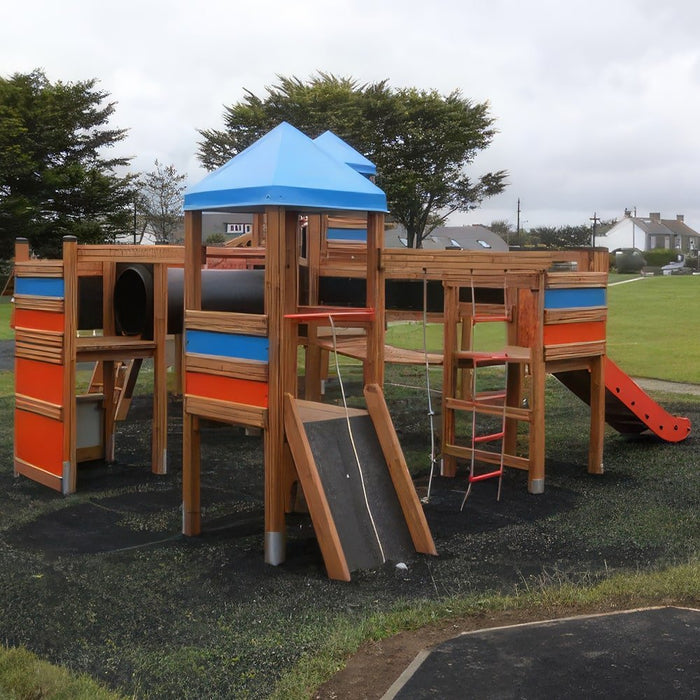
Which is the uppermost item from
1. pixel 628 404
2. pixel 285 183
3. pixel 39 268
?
pixel 285 183

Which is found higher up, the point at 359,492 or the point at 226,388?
the point at 226,388

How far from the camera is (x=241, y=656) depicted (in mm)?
4980

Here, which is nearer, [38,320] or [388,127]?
[38,320]

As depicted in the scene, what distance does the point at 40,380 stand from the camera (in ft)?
31.4

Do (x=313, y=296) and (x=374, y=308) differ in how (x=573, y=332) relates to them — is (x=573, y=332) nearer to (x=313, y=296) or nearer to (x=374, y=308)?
(x=374, y=308)

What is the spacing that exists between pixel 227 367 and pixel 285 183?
1.52 m

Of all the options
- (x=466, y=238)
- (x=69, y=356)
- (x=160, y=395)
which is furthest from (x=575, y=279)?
(x=466, y=238)

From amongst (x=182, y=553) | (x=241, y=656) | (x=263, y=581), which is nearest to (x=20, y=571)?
(x=182, y=553)

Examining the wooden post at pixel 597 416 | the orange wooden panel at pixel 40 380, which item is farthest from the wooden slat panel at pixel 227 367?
the wooden post at pixel 597 416

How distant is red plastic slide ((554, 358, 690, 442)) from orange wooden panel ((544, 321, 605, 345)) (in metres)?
0.63

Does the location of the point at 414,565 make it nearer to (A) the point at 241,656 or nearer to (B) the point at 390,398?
(A) the point at 241,656

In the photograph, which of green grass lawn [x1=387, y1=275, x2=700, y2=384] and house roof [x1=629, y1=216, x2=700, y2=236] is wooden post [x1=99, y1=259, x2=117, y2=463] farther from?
house roof [x1=629, y1=216, x2=700, y2=236]

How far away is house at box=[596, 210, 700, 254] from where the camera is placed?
375 ft

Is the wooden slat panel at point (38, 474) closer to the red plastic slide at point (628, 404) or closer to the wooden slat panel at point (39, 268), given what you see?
the wooden slat panel at point (39, 268)
